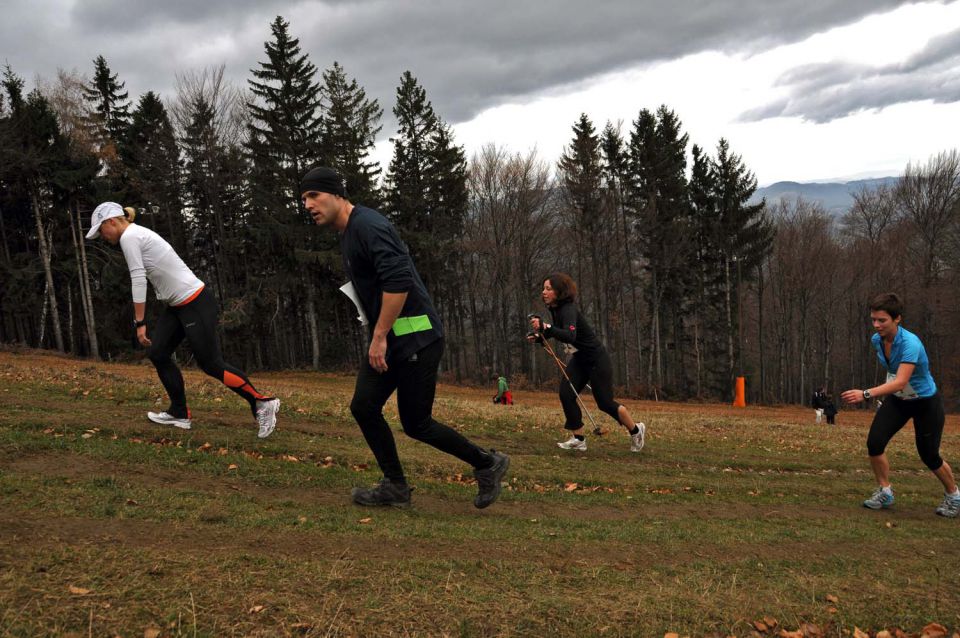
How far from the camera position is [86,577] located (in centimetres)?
286

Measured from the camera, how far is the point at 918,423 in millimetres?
6516

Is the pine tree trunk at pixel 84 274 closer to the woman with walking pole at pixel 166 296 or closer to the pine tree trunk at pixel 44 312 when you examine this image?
the pine tree trunk at pixel 44 312

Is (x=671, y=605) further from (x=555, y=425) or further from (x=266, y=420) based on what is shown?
(x=555, y=425)

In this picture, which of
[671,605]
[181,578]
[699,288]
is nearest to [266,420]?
[181,578]

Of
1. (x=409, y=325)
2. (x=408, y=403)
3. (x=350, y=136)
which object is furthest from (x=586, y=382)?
(x=350, y=136)

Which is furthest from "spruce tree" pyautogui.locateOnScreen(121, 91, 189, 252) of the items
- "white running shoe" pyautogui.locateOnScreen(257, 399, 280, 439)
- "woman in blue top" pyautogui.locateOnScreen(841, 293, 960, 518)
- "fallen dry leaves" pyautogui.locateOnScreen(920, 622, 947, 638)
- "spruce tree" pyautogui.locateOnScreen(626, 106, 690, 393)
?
"fallen dry leaves" pyautogui.locateOnScreen(920, 622, 947, 638)

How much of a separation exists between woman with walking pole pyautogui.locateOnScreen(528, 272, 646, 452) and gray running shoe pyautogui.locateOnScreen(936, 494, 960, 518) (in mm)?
3630

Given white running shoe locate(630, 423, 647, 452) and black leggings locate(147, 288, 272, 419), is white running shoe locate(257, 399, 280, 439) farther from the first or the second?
white running shoe locate(630, 423, 647, 452)

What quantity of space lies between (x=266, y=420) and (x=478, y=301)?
3670cm

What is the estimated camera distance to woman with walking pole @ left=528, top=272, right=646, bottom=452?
7.85 m

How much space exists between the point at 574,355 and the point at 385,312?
16.3ft

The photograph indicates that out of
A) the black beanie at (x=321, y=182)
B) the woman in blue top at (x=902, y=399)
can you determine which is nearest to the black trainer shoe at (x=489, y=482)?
the black beanie at (x=321, y=182)

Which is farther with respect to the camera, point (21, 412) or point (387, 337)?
point (21, 412)

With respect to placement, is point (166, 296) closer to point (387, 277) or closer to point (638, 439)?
point (387, 277)
